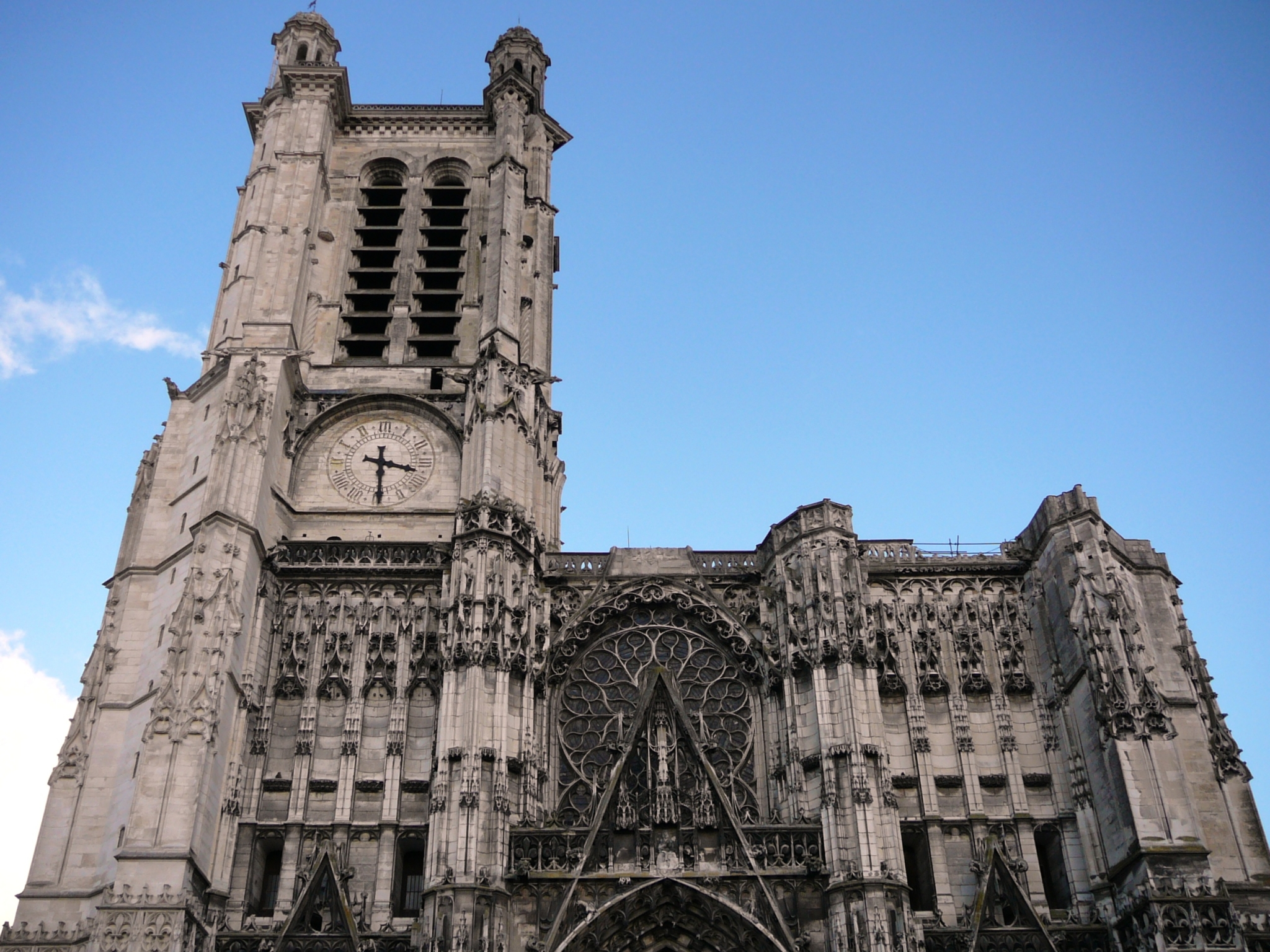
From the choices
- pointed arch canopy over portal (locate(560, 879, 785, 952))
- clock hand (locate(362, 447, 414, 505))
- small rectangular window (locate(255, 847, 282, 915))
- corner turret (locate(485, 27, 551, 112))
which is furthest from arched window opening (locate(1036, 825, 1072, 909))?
corner turret (locate(485, 27, 551, 112))

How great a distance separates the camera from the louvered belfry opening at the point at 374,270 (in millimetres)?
36531

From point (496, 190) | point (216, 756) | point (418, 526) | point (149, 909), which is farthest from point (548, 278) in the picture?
point (149, 909)

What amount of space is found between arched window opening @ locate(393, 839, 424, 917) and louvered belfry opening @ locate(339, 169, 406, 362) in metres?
15.0

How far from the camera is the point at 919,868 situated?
2633 centimetres

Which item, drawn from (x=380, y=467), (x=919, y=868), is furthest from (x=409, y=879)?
(x=380, y=467)

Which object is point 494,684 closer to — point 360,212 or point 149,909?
point 149,909

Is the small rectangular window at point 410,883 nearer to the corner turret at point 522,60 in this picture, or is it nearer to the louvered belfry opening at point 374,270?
the louvered belfry opening at point 374,270

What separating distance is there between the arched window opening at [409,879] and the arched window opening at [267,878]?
236cm

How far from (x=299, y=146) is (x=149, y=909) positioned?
77.5ft

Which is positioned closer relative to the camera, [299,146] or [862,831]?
[862,831]

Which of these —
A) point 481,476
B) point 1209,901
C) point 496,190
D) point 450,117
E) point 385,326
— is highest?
point 450,117

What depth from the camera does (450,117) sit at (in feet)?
138

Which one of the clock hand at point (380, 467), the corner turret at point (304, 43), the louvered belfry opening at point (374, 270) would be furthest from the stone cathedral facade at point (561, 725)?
the corner turret at point (304, 43)

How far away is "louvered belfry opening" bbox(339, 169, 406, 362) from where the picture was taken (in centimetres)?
3653
